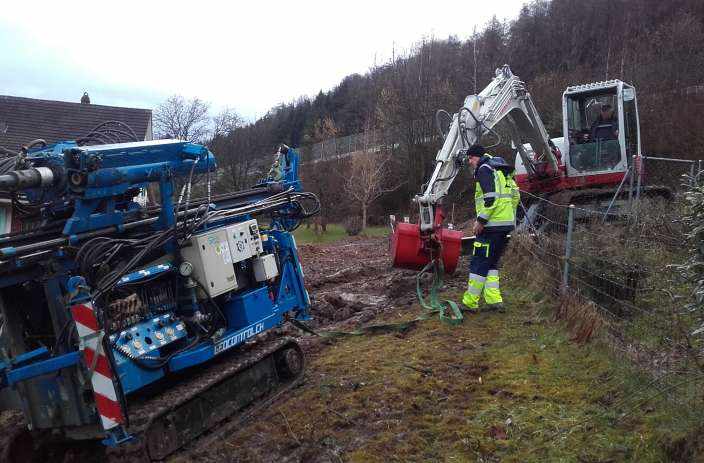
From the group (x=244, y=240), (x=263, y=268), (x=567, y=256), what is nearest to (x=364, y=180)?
(x=567, y=256)

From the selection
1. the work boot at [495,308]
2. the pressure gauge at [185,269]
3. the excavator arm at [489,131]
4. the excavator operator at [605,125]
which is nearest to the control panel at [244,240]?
the pressure gauge at [185,269]

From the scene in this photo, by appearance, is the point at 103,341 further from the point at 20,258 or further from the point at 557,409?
the point at 557,409

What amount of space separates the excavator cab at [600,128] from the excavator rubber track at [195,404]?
879cm

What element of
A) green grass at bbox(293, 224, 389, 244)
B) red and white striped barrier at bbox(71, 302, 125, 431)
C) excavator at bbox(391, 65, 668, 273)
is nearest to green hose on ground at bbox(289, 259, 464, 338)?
red and white striped barrier at bbox(71, 302, 125, 431)

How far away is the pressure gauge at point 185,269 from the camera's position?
202 inches

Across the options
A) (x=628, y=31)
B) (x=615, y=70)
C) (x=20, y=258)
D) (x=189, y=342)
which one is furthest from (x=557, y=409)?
(x=628, y=31)

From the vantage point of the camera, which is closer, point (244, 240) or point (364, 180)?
A: point (244, 240)

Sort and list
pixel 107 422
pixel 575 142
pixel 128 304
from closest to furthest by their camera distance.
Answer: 1. pixel 107 422
2. pixel 128 304
3. pixel 575 142

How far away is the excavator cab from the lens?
12328mm

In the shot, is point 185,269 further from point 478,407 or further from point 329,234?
point 329,234

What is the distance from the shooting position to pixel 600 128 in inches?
502

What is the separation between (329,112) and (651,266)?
52.1 m

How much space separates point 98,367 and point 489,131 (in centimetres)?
664

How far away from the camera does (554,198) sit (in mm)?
12383
